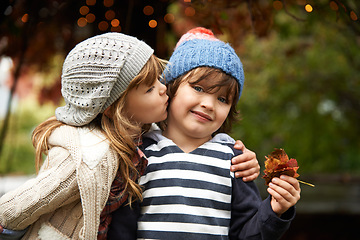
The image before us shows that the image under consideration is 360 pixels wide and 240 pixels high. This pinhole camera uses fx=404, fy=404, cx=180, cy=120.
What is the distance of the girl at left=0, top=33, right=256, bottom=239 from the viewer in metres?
1.78

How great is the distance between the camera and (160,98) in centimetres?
198

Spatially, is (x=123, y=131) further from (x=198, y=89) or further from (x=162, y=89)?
(x=198, y=89)

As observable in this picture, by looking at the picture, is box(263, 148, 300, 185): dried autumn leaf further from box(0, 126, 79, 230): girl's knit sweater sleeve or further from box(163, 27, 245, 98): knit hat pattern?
box(0, 126, 79, 230): girl's knit sweater sleeve

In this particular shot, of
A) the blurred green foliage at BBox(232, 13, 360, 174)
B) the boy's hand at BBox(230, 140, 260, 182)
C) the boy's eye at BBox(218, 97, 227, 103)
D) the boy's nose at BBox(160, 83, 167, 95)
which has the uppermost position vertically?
the boy's nose at BBox(160, 83, 167, 95)

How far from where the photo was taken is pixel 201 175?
77.4 inches

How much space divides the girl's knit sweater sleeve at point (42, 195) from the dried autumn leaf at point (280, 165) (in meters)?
0.87

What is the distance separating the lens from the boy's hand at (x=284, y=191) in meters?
1.80

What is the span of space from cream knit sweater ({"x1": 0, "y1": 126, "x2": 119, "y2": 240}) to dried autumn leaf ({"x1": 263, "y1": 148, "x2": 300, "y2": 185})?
698 mm

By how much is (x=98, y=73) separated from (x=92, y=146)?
334 millimetres

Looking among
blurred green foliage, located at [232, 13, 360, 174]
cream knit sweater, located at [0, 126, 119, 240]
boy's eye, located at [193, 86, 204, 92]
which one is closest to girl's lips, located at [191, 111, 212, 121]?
boy's eye, located at [193, 86, 204, 92]

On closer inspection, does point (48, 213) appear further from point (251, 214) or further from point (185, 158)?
point (251, 214)

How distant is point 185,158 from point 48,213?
2.29 feet

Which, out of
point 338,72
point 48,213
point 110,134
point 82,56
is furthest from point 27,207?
point 338,72

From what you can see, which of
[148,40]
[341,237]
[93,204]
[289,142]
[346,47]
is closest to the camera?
[93,204]
